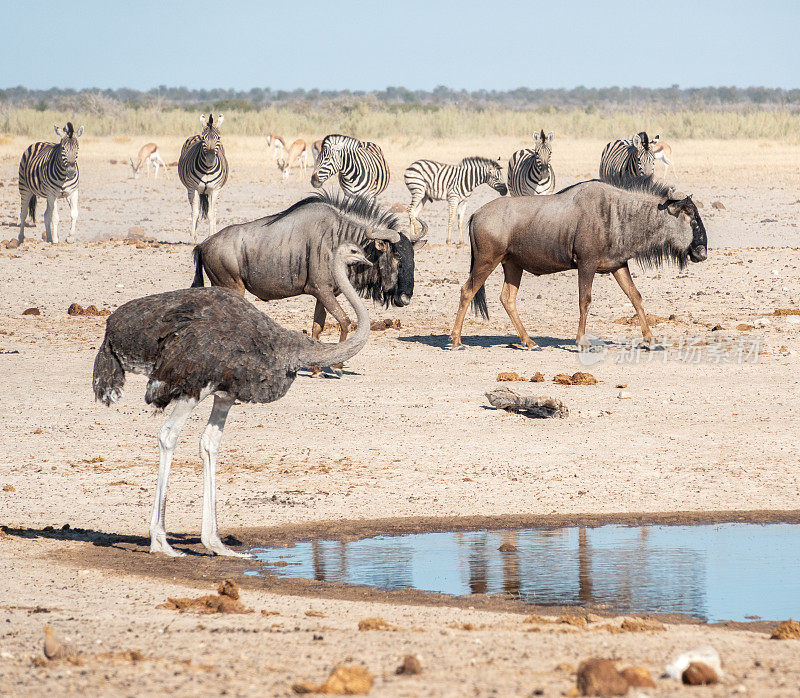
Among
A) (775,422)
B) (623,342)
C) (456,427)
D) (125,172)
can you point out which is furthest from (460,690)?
(125,172)

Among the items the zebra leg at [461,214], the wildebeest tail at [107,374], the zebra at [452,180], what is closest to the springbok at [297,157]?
the zebra at [452,180]

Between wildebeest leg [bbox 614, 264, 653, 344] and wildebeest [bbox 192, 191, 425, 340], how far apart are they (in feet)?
9.39

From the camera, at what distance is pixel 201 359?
23.9ft

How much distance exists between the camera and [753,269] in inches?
720

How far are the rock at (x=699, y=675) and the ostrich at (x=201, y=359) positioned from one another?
138 inches

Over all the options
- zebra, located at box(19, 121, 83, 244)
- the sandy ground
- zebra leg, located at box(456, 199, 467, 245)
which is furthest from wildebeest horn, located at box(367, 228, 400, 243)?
zebra leg, located at box(456, 199, 467, 245)

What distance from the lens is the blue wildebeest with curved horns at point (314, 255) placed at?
12.5 meters

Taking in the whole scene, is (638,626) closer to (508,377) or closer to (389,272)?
(508,377)

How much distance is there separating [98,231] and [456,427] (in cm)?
1388

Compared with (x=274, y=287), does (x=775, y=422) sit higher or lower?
lower

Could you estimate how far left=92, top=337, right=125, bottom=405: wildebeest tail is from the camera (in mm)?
7684

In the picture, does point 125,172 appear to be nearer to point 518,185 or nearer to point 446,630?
point 518,185

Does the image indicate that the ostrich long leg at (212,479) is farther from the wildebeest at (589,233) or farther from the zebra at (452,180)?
the zebra at (452,180)

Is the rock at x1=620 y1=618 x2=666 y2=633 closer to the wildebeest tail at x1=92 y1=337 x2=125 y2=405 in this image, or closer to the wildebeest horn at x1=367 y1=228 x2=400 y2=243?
the wildebeest tail at x1=92 y1=337 x2=125 y2=405
